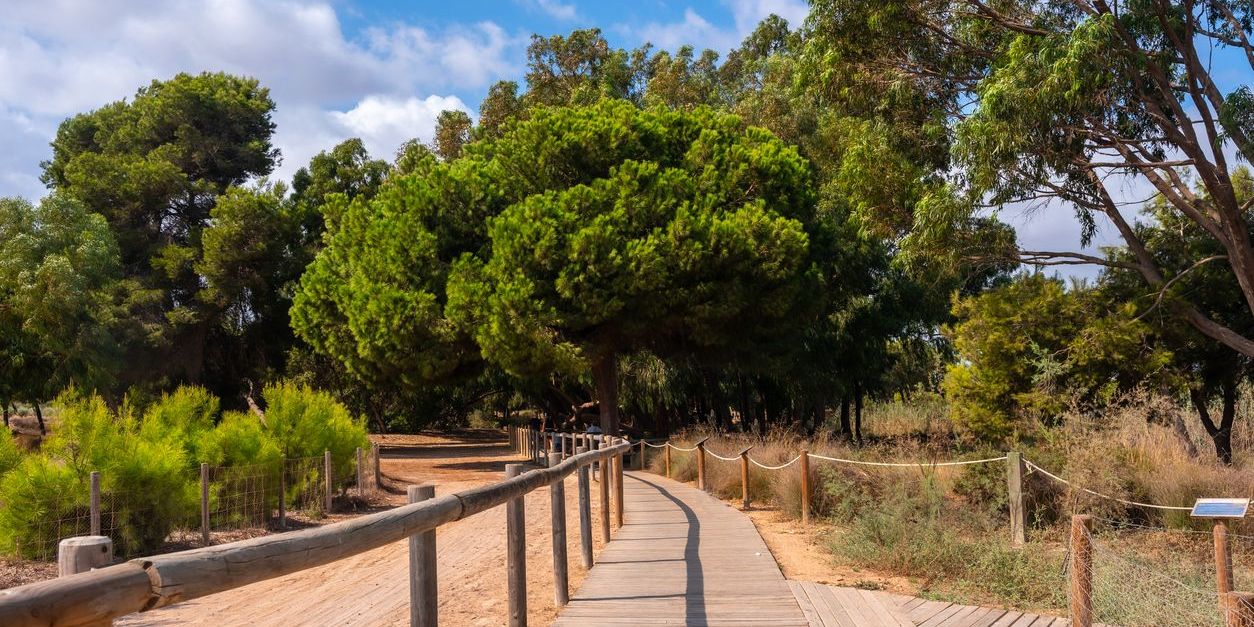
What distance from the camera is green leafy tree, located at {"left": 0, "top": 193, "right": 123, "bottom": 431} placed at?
30.5 metres

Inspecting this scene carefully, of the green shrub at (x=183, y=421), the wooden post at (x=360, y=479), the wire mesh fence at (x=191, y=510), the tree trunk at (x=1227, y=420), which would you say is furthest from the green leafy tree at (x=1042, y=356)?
the green shrub at (x=183, y=421)

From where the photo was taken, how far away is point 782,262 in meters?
25.7

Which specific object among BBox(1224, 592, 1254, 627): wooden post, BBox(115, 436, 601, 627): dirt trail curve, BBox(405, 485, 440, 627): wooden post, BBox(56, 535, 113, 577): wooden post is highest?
BBox(56, 535, 113, 577): wooden post

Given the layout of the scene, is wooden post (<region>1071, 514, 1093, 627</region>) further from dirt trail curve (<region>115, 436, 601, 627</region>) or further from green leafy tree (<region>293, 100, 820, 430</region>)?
green leafy tree (<region>293, 100, 820, 430</region>)

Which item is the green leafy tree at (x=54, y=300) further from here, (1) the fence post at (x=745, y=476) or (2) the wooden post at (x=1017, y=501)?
(2) the wooden post at (x=1017, y=501)

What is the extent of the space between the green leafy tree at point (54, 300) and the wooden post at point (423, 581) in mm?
30836

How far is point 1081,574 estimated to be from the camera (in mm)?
5973

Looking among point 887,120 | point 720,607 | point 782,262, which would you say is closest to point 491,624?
point 720,607

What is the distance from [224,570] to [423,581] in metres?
1.78

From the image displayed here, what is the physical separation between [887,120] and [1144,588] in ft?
43.7

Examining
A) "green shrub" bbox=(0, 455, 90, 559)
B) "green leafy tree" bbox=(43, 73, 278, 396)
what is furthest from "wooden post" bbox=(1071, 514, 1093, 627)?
"green leafy tree" bbox=(43, 73, 278, 396)

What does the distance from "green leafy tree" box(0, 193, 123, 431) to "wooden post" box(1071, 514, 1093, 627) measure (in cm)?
3184

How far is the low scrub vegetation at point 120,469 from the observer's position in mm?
12422

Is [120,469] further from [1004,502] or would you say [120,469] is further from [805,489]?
[1004,502]
